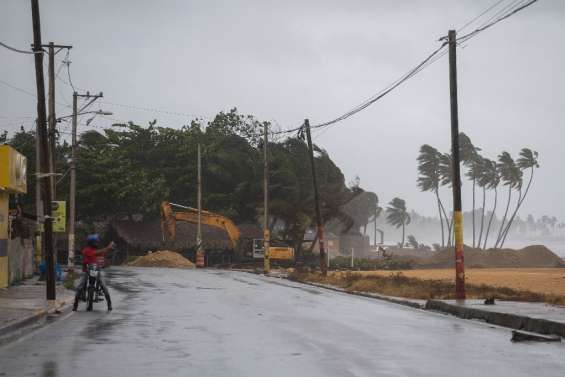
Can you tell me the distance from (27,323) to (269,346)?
6.95m

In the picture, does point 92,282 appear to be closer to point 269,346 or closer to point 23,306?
point 23,306

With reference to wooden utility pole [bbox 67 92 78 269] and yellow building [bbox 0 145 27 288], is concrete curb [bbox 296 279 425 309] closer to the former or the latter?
yellow building [bbox 0 145 27 288]

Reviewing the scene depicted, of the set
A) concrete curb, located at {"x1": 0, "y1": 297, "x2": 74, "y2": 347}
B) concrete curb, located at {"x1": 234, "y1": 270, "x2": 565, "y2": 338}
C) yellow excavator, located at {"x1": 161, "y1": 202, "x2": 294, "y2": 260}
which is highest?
yellow excavator, located at {"x1": 161, "y1": 202, "x2": 294, "y2": 260}

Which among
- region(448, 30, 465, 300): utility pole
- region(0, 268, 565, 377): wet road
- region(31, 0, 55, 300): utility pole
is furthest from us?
region(448, 30, 465, 300): utility pole

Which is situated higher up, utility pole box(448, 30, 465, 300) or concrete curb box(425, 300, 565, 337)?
utility pole box(448, 30, 465, 300)

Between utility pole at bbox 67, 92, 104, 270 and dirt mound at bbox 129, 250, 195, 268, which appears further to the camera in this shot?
dirt mound at bbox 129, 250, 195, 268

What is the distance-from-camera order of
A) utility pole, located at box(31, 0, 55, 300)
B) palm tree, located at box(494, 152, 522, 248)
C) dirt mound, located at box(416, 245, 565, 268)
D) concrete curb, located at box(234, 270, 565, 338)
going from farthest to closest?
palm tree, located at box(494, 152, 522, 248) → dirt mound, located at box(416, 245, 565, 268) → utility pole, located at box(31, 0, 55, 300) → concrete curb, located at box(234, 270, 565, 338)

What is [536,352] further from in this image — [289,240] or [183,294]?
[289,240]

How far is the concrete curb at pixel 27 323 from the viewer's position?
50.6 feet

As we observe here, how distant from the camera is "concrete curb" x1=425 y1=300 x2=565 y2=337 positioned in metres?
17.0

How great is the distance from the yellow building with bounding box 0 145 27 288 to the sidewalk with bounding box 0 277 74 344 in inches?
38.3

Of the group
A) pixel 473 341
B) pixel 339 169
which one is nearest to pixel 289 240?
pixel 339 169

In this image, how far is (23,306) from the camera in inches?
867

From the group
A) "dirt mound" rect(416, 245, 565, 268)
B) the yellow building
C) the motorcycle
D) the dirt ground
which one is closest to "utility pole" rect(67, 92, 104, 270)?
the yellow building
